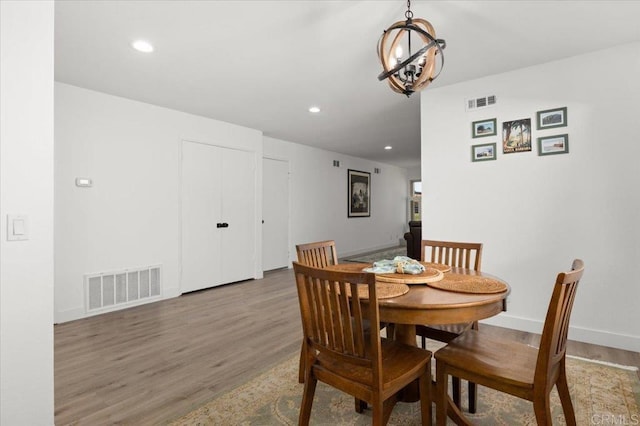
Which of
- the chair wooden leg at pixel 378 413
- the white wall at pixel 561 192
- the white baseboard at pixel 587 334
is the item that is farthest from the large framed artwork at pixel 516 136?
the chair wooden leg at pixel 378 413

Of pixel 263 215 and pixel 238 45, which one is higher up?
pixel 238 45

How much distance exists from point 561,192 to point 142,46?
386cm

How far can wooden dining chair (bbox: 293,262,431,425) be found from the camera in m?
1.30

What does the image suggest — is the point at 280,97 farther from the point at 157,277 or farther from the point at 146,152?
the point at 157,277

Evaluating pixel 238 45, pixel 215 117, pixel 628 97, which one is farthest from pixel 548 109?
pixel 215 117

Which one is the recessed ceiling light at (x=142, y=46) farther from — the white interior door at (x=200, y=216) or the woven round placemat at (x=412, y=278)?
the woven round placemat at (x=412, y=278)

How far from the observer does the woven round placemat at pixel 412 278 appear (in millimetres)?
1739

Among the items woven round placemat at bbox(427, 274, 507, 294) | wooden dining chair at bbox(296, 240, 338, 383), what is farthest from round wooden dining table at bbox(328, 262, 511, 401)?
wooden dining chair at bbox(296, 240, 338, 383)

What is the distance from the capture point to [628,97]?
2684 millimetres

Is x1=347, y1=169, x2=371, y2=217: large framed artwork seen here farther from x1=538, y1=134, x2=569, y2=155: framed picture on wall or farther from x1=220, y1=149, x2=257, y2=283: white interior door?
x1=538, y1=134, x2=569, y2=155: framed picture on wall

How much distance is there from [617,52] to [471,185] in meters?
1.56

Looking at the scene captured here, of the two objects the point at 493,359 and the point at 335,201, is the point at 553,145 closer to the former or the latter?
the point at 493,359

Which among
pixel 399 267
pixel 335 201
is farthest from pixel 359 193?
pixel 399 267

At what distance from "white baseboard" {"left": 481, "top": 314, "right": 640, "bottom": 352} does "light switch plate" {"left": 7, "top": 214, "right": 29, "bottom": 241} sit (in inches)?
147
